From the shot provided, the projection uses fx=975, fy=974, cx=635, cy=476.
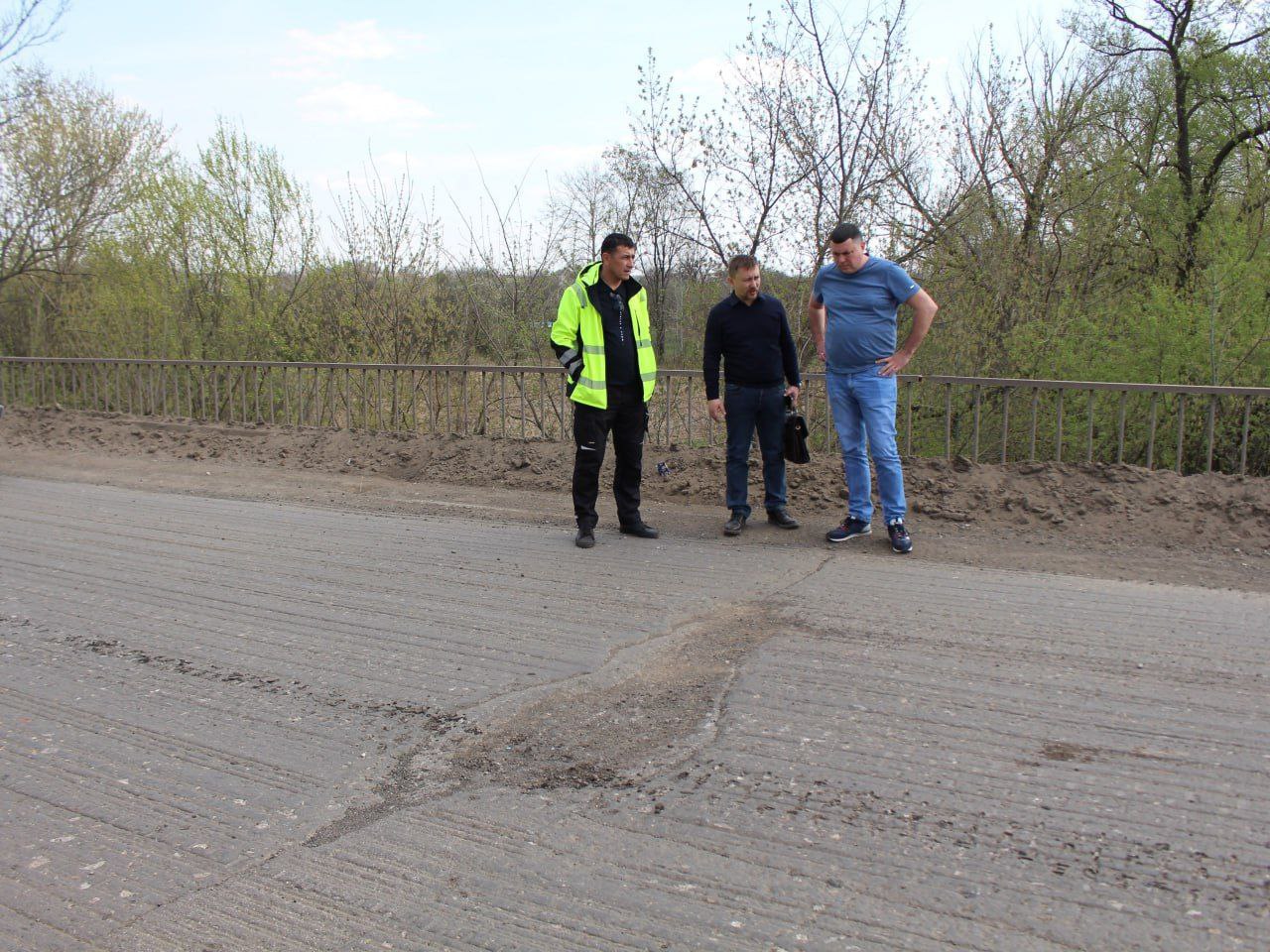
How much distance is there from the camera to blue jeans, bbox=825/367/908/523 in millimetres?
6906

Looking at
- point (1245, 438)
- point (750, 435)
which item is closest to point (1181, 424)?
point (1245, 438)

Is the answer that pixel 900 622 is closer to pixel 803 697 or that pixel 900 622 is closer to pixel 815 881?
pixel 803 697

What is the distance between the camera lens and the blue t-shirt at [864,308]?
Answer: 22.3 feet


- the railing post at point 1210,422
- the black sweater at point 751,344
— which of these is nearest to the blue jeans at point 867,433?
the black sweater at point 751,344

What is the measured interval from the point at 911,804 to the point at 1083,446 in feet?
21.9

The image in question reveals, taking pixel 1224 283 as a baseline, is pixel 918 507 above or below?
Answer: below

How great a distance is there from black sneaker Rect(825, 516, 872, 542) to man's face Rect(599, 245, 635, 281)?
2.46 metres

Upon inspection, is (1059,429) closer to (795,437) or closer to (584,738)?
(795,437)

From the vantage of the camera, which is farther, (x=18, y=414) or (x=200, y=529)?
(x=18, y=414)

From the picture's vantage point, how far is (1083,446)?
884 centimetres

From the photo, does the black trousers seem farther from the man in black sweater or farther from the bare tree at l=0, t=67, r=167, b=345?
the bare tree at l=0, t=67, r=167, b=345

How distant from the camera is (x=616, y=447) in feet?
25.2


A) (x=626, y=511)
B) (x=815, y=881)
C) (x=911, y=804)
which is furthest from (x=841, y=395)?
(x=815, y=881)

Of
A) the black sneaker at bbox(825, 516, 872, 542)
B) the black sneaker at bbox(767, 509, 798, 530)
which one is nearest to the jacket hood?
the black sneaker at bbox(767, 509, 798, 530)
